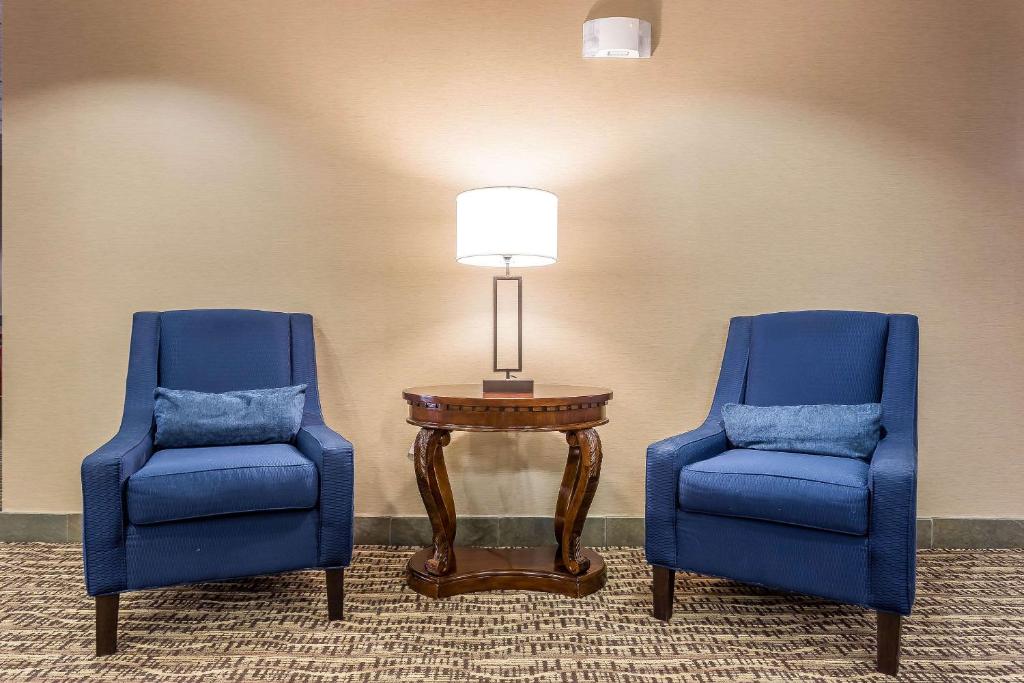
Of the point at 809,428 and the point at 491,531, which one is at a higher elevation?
the point at 809,428

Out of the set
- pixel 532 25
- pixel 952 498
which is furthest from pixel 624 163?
pixel 952 498

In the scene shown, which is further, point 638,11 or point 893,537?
point 638,11

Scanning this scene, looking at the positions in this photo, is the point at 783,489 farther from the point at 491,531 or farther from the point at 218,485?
the point at 218,485

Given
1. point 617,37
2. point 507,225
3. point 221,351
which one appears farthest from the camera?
point 617,37

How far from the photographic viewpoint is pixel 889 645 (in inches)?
72.9

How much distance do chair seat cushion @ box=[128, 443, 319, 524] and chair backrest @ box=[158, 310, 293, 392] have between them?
44 centimetres

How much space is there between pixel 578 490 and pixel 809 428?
791mm

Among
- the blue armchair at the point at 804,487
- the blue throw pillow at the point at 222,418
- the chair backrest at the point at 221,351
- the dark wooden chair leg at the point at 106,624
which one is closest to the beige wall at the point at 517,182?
the chair backrest at the point at 221,351

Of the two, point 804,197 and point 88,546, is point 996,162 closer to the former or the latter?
point 804,197

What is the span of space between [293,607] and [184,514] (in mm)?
540

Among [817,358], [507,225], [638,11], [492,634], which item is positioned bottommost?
[492,634]

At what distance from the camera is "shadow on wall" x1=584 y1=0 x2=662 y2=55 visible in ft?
9.77

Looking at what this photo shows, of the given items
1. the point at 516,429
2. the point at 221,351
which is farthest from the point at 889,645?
the point at 221,351

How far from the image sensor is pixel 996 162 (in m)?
2.99
